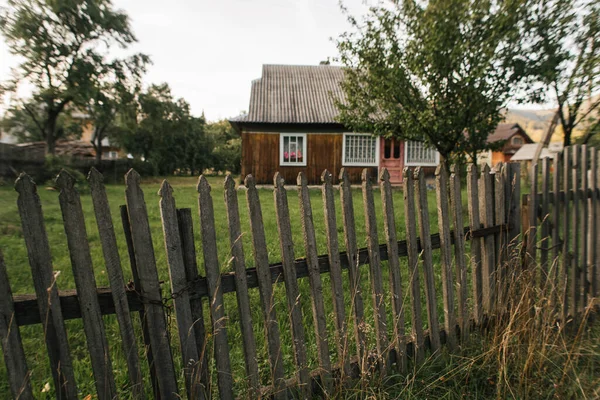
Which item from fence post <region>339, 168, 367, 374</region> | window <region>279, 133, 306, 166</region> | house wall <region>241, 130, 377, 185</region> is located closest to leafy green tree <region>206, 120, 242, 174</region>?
house wall <region>241, 130, 377, 185</region>

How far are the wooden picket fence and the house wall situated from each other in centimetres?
1435

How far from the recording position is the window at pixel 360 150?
57.8ft

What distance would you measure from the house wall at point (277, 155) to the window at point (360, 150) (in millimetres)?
348

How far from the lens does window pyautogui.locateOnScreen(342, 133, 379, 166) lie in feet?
57.8

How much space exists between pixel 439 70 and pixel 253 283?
284 inches

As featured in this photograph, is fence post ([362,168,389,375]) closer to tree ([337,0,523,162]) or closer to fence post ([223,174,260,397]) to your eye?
fence post ([223,174,260,397])

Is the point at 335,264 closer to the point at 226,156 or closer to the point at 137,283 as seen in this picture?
the point at 137,283

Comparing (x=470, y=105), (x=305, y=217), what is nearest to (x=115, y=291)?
(x=305, y=217)

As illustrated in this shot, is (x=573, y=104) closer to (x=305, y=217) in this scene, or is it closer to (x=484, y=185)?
(x=484, y=185)

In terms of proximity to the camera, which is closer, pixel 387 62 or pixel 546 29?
pixel 546 29

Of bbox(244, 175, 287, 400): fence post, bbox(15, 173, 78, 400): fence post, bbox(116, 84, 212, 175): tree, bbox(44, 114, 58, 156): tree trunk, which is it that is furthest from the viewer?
bbox(116, 84, 212, 175): tree

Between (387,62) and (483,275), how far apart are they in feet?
21.7

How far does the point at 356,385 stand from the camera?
6.97 ft

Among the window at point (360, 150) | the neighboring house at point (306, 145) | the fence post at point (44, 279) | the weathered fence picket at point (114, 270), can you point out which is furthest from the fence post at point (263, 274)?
the window at point (360, 150)
